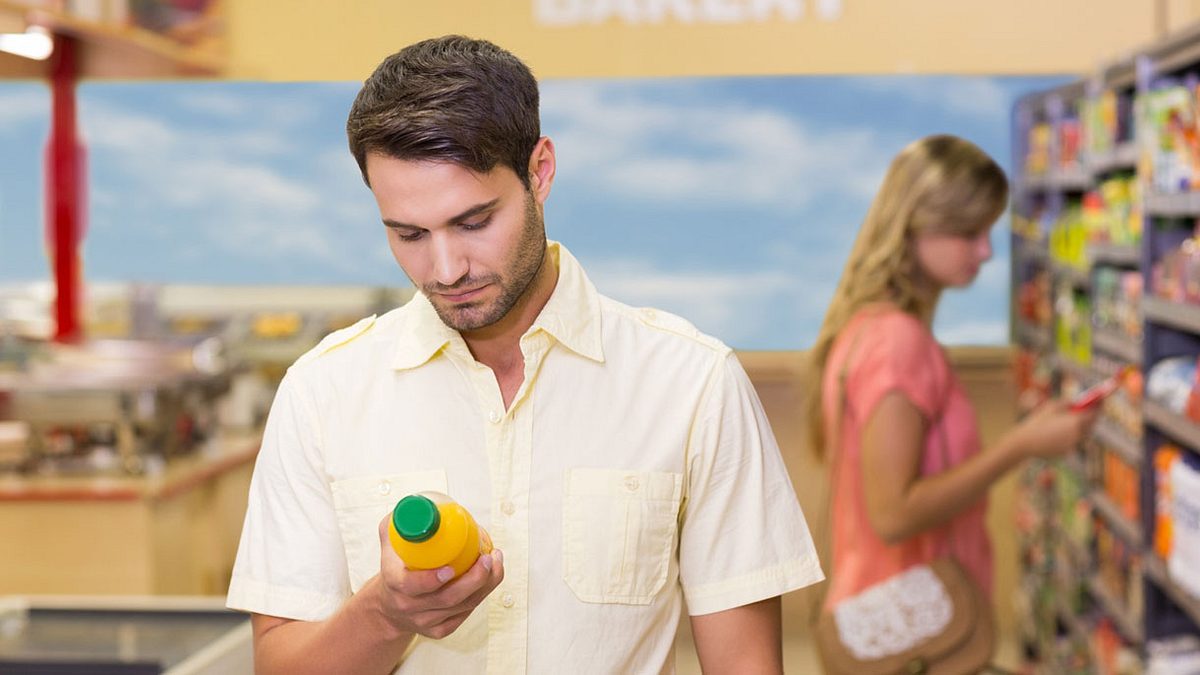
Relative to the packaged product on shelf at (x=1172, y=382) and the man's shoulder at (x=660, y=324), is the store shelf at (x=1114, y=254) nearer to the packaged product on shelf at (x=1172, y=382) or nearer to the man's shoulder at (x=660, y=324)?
the packaged product on shelf at (x=1172, y=382)

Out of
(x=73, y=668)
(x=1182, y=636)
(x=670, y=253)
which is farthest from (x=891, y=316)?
(x=670, y=253)

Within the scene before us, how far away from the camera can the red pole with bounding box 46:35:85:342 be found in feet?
16.7

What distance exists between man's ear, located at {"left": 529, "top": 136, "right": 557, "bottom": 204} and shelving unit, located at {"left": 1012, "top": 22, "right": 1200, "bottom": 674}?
5.80 ft

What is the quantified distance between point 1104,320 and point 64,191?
357 cm

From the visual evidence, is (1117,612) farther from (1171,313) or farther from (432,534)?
(432,534)

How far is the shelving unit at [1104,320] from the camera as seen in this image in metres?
3.12

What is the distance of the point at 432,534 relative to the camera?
112 cm

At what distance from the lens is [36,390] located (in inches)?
162

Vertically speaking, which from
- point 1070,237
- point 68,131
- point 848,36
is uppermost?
point 848,36

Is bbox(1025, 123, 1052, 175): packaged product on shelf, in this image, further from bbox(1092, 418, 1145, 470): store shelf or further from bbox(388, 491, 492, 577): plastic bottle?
bbox(388, 491, 492, 577): plastic bottle

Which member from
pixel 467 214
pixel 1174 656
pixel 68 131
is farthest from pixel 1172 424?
pixel 68 131

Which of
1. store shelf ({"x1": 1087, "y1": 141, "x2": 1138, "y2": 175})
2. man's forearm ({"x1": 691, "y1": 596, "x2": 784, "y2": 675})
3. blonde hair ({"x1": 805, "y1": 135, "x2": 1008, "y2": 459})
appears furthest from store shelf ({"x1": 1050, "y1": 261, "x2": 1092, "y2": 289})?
man's forearm ({"x1": 691, "y1": 596, "x2": 784, "y2": 675})

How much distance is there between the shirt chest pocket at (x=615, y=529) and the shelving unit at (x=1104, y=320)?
1.70 meters

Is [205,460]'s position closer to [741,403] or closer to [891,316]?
[891,316]
